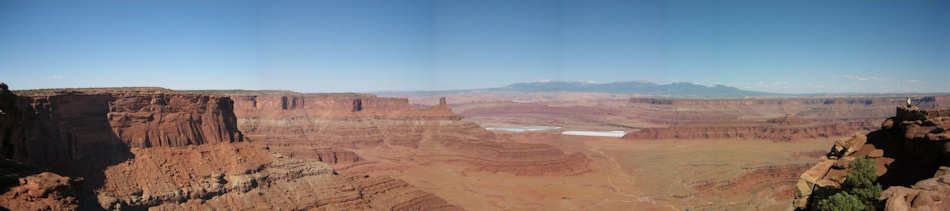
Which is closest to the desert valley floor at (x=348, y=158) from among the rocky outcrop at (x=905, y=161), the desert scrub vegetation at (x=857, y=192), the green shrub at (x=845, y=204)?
the rocky outcrop at (x=905, y=161)

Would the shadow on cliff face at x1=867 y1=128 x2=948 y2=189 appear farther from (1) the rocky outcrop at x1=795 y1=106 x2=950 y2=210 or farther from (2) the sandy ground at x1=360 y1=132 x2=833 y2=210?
(2) the sandy ground at x1=360 y1=132 x2=833 y2=210

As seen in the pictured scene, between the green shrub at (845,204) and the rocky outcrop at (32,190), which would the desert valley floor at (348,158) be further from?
the green shrub at (845,204)

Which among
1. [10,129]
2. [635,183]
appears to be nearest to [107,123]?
[10,129]

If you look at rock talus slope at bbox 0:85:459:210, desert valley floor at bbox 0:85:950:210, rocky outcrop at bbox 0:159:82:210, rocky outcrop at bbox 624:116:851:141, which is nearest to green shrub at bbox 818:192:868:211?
desert valley floor at bbox 0:85:950:210

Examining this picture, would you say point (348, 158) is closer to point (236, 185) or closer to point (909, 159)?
point (236, 185)

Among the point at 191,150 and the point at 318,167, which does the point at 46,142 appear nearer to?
the point at 191,150

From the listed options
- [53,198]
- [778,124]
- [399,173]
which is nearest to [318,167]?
[53,198]
